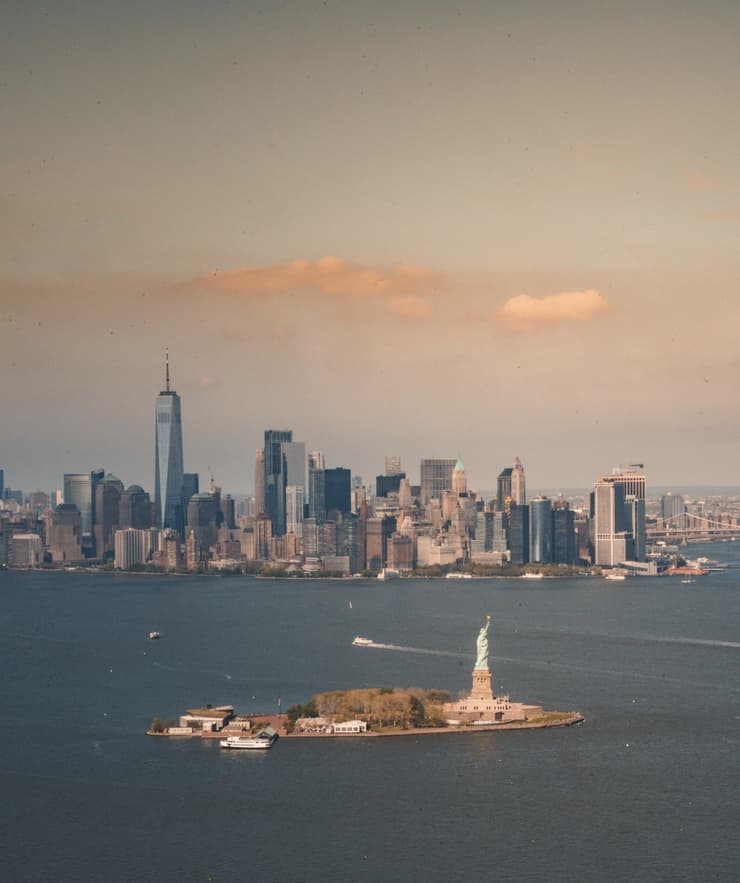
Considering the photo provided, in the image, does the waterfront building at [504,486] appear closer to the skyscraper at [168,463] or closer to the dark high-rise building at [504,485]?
the dark high-rise building at [504,485]

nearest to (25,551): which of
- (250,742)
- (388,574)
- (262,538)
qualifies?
(262,538)

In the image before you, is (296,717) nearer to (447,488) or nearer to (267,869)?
(267,869)

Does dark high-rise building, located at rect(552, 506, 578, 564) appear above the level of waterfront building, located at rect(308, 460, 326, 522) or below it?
below

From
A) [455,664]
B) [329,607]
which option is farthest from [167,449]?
[455,664]

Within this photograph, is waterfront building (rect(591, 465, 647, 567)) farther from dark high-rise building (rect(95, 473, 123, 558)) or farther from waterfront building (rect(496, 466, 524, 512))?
dark high-rise building (rect(95, 473, 123, 558))

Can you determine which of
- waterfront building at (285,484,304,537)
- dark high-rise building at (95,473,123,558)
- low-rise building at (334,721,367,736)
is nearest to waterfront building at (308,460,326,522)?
waterfront building at (285,484,304,537)

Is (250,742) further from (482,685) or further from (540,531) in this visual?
(540,531)
